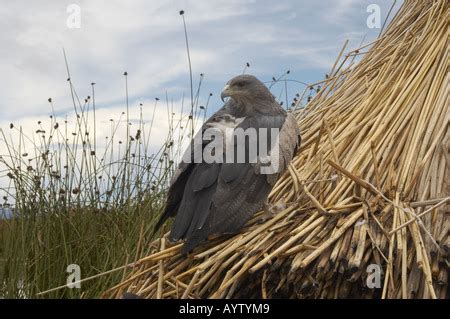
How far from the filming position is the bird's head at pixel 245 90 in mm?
2225

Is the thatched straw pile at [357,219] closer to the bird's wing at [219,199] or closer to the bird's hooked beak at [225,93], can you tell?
the bird's wing at [219,199]

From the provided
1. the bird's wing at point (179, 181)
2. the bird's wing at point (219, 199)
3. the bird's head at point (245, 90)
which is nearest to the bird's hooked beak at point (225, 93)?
the bird's head at point (245, 90)

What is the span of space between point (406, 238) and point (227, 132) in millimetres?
628

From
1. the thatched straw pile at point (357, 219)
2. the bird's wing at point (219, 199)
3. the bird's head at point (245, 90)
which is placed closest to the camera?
the thatched straw pile at point (357, 219)

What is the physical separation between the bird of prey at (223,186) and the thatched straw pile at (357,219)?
0.08 meters

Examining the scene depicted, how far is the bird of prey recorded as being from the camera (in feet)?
6.32

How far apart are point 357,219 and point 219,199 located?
410 mm

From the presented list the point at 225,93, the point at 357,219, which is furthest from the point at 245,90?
the point at 357,219

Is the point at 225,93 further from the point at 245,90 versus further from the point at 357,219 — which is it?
the point at 357,219

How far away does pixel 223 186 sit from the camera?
→ 6.39 ft

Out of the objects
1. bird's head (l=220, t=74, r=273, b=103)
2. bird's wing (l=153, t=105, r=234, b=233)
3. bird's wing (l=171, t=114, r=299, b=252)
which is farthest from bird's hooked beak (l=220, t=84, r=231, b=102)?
bird's wing (l=171, t=114, r=299, b=252)

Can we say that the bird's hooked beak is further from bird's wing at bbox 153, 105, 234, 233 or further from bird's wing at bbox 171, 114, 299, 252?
bird's wing at bbox 171, 114, 299, 252

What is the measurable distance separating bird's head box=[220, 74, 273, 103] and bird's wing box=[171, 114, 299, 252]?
312mm
